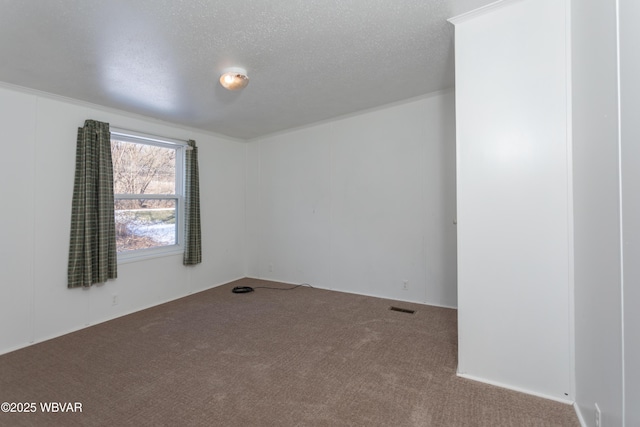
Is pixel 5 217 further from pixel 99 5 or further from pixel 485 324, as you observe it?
pixel 485 324

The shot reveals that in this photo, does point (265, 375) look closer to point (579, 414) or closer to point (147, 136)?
point (579, 414)

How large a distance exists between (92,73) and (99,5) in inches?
40.0

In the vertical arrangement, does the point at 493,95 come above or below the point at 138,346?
above

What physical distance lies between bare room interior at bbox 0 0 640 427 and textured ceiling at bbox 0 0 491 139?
2 centimetres

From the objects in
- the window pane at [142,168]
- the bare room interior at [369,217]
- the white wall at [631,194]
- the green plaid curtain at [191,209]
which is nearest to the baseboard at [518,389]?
the bare room interior at [369,217]

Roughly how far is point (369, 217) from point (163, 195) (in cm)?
279

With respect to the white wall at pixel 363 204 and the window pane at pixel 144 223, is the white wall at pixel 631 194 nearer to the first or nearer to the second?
the white wall at pixel 363 204

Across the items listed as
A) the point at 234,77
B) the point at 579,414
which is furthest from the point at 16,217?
the point at 579,414

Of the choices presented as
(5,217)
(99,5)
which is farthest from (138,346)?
(99,5)

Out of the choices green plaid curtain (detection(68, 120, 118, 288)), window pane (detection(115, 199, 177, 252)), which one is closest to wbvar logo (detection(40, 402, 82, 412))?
green plaid curtain (detection(68, 120, 118, 288))

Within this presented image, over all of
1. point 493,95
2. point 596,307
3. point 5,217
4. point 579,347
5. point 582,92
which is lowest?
point 579,347

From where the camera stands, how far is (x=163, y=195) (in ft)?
12.8

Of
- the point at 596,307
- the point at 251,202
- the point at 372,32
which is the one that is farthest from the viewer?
the point at 251,202

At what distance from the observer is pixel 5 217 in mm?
2537
